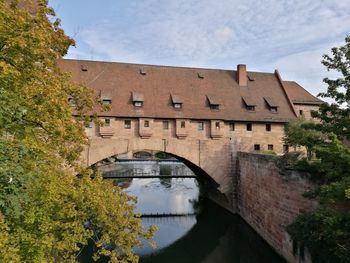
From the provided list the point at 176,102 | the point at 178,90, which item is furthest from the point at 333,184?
the point at 178,90

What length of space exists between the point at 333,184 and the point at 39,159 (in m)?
8.31

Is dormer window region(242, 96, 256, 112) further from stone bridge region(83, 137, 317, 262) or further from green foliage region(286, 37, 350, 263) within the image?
green foliage region(286, 37, 350, 263)

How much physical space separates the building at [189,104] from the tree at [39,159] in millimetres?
13209

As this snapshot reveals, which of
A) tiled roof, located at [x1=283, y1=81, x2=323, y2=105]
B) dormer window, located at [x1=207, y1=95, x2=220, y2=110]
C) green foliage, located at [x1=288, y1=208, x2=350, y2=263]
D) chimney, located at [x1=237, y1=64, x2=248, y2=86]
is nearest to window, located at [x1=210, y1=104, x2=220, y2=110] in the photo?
dormer window, located at [x1=207, y1=95, x2=220, y2=110]

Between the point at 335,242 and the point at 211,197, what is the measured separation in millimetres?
18797

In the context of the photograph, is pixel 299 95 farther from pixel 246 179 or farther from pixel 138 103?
pixel 138 103

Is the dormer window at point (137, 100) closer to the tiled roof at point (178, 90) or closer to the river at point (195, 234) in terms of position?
the tiled roof at point (178, 90)

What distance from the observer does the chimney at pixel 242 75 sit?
26.7m

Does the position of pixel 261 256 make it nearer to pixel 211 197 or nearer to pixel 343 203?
pixel 343 203

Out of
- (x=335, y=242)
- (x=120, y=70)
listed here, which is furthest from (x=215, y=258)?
(x=120, y=70)

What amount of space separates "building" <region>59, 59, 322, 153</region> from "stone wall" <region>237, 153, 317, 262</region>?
3.13 metres

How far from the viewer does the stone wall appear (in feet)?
45.2

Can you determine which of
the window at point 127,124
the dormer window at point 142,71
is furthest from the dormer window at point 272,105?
the window at point 127,124

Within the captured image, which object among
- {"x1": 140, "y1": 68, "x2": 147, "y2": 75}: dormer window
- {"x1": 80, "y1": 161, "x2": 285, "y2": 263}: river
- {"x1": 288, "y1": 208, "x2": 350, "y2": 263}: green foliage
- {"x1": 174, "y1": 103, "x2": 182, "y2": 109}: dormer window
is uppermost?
{"x1": 140, "y1": 68, "x2": 147, "y2": 75}: dormer window
